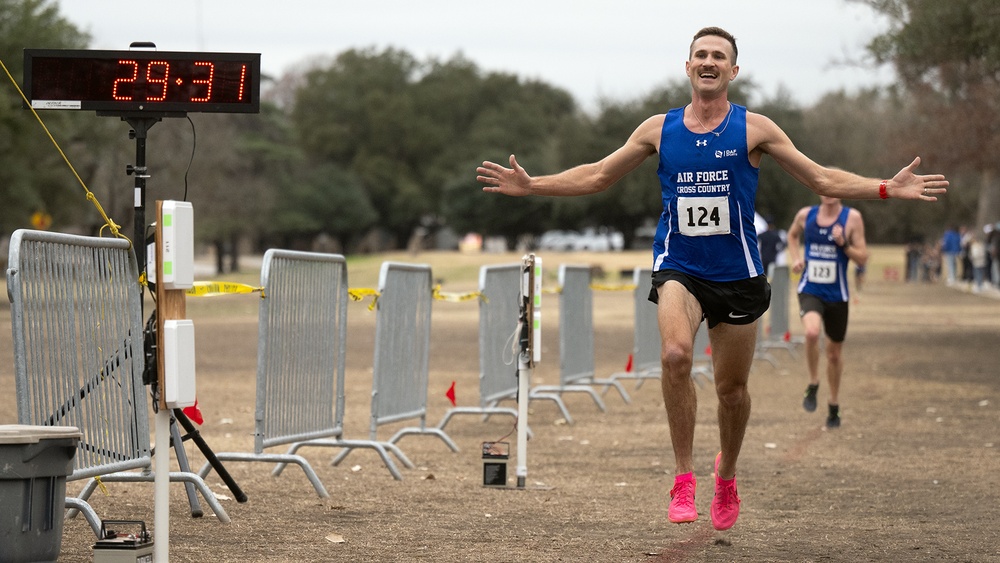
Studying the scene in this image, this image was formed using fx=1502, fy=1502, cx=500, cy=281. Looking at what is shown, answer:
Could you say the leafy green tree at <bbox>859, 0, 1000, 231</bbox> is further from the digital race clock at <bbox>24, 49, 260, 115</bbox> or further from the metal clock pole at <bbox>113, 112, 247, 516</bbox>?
the metal clock pole at <bbox>113, 112, 247, 516</bbox>

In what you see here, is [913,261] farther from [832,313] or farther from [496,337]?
[496,337]

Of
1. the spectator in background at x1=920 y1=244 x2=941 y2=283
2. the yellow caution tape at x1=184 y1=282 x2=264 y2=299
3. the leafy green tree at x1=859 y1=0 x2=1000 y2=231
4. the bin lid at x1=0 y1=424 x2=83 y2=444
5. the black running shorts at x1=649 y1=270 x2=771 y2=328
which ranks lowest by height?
the spectator in background at x1=920 y1=244 x2=941 y2=283

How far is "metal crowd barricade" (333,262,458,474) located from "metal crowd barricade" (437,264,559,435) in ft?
2.71

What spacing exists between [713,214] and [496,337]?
6.46m

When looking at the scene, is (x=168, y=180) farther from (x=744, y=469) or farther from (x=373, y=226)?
(x=744, y=469)

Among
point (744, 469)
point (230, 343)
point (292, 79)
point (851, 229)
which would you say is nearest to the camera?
point (744, 469)

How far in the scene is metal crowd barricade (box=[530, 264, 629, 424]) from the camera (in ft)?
50.6

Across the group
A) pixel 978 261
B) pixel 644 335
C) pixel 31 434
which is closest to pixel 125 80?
pixel 31 434

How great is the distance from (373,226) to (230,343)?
288 feet

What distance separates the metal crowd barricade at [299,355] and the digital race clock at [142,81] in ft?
3.66

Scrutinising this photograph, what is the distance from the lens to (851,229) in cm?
1373

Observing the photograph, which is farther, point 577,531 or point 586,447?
point 586,447

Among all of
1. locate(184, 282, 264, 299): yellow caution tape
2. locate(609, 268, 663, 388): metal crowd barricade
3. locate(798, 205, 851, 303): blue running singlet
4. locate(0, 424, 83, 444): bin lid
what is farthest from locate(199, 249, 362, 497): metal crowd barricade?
locate(609, 268, 663, 388): metal crowd barricade

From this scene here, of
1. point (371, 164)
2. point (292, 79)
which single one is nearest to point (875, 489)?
point (371, 164)
